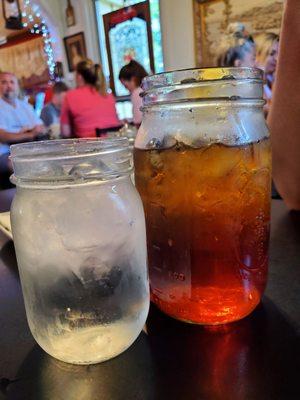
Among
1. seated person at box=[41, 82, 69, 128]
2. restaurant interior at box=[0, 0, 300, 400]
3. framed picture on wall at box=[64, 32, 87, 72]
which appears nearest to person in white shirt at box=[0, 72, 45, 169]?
seated person at box=[41, 82, 69, 128]

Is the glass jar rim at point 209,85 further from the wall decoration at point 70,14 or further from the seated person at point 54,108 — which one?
the wall decoration at point 70,14

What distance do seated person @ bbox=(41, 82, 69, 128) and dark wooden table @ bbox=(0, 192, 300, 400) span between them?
11.0 ft

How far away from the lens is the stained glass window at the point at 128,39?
11.1 feet

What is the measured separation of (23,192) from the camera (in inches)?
12.2

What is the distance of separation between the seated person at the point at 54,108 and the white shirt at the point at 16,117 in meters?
0.81

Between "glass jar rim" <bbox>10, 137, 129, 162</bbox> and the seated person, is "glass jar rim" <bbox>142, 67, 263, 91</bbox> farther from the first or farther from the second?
the seated person

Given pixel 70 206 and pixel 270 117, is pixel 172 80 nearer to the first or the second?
pixel 70 206

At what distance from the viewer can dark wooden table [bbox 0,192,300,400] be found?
0.28 metres

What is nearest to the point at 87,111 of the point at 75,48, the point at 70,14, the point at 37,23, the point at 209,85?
the point at 75,48

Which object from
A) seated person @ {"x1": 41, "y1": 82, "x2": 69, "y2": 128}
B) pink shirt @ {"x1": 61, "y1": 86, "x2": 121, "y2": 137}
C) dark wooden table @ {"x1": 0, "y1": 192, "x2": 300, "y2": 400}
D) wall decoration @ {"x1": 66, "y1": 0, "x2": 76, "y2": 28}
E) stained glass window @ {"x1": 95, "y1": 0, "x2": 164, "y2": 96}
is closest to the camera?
dark wooden table @ {"x1": 0, "y1": 192, "x2": 300, "y2": 400}

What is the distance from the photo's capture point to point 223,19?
2871mm

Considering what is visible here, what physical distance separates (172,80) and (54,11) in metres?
4.35

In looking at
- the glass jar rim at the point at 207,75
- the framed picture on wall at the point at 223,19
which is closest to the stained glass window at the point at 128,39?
the framed picture on wall at the point at 223,19

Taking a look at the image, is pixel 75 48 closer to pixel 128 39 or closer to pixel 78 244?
pixel 128 39
